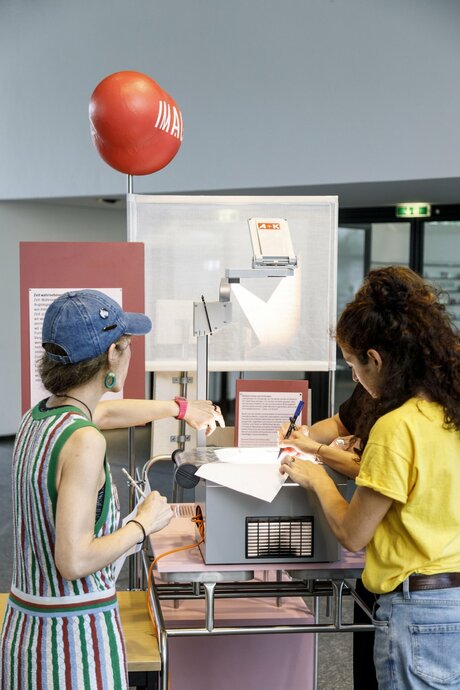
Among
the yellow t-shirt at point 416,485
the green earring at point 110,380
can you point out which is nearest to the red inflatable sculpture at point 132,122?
the green earring at point 110,380

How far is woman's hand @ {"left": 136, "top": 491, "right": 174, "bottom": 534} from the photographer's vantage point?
1.50 meters

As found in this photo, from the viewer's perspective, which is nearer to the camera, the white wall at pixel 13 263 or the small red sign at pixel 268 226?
the small red sign at pixel 268 226

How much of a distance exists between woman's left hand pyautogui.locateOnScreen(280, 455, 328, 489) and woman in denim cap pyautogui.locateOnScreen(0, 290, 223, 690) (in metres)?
0.37

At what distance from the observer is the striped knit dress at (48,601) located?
135cm

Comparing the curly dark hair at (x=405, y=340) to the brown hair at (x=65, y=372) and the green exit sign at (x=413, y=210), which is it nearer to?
the brown hair at (x=65, y=372)

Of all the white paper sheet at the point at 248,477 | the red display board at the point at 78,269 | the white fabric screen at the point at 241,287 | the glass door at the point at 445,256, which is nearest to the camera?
the white paper sheet at the point at 248,477

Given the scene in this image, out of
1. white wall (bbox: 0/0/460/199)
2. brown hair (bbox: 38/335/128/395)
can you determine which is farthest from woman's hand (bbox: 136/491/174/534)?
white wall (bbox: 0/0/460/199)

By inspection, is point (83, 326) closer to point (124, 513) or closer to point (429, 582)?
point (429, 582)

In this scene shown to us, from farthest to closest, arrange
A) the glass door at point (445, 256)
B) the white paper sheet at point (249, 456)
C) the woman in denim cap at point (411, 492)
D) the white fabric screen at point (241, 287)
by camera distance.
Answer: the glass door at point (445, 256) → the white fabric screen at point (241, 287) → the white paper sheet at point (249, 456) → the woman in denim cap at point (411, 492)

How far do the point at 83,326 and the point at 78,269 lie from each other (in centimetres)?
143

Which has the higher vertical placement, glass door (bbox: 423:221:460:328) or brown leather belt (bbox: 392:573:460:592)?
glass door (bbox: 423:221:460:328)

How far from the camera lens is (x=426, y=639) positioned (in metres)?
1.45

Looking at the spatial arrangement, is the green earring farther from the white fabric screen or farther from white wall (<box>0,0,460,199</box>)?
white wall (<box>0,0,460,199</box>)

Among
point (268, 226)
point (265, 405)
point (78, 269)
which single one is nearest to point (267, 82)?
point (78, 269)
